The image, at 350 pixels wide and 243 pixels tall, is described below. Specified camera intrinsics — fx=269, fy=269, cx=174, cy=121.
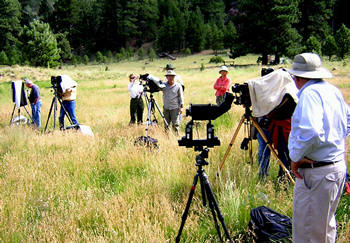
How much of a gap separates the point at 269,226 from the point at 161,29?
Answer: 255 feet

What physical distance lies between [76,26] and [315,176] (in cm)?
8731

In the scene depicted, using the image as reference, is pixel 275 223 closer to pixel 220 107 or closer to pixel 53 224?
pixel 220 107

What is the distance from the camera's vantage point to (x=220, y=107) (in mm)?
2553

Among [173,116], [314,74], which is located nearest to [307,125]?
[314,74]

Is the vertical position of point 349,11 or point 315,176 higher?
point 349,11

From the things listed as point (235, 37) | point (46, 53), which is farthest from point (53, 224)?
point (46, 53)

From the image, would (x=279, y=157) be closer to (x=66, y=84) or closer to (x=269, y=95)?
(x=269, y=95)

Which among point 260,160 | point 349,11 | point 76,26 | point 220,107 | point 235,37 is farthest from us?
point 76,26

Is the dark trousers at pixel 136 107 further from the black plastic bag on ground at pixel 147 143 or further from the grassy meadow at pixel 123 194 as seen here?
the black plastic bag on ground at pixel 147 143

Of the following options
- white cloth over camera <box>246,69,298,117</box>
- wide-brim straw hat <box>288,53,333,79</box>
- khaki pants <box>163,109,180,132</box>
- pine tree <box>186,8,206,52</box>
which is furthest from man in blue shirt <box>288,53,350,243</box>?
pine tree <box>186,8,206,52</box>

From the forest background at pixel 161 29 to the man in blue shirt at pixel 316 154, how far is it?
38.9 m

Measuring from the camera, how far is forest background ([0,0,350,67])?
38.8 meters

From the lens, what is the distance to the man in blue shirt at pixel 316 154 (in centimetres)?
198

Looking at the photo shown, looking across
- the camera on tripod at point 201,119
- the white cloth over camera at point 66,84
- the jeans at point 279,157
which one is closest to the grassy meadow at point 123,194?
the jeans at point 279,157
